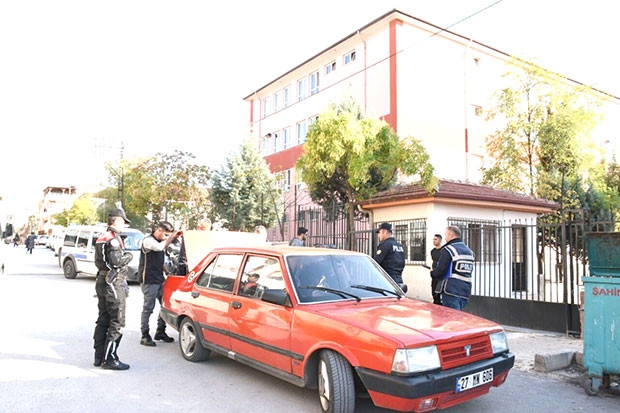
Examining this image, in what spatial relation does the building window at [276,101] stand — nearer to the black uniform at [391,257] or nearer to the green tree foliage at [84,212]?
the black uniform at [391,257]

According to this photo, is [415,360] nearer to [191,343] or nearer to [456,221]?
[191,343]

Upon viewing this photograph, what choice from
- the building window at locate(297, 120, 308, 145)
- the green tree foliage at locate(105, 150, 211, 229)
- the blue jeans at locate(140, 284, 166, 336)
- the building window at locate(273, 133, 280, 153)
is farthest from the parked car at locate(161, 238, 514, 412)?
the building window at locate(273, 133, 280, 153)

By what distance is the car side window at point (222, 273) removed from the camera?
216 inches

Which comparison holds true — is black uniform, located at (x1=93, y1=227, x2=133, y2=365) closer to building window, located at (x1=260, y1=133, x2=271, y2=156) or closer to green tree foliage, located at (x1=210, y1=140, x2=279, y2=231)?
green tree foliage, located at (x1=210, y1=140, x2=279, y2=231)

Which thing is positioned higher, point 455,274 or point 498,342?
point 455,274

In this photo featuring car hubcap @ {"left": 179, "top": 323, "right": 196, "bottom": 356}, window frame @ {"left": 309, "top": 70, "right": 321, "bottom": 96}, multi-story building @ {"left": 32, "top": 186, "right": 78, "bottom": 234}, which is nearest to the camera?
car hubcap @ {"left": 179, "top": 323, "right": 196, "bottom": 356}

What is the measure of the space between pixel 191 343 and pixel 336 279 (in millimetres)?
2243

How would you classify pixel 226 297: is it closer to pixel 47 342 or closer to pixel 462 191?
pixel 47 342

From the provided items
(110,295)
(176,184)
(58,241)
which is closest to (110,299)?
(110,295)

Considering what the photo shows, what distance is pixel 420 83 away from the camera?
77.8 ft

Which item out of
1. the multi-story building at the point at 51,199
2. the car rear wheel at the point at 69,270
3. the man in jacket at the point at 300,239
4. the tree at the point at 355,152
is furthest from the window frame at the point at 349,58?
the multi-story building at the point at 51,199

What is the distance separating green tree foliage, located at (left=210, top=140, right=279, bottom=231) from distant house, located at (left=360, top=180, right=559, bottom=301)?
38.1ft

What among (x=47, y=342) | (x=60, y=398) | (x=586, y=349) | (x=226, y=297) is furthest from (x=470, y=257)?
(x=47, y=342)

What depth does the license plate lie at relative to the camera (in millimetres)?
3842
